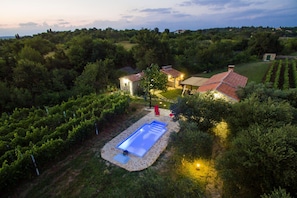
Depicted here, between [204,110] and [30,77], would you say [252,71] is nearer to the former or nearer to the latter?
[204,110]

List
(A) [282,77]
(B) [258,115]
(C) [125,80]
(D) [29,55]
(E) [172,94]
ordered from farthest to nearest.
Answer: (D) [29,55] < (A) [282,77] < (C) [125,80] < (E) [172,94] < (B) [258,115]

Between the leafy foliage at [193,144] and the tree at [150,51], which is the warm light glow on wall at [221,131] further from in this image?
the tree at [150,51]

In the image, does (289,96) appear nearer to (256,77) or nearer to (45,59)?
(256,77)

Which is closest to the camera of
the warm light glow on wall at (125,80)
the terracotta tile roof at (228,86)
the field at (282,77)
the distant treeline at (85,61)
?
the terracotta tile roof at (228,86)

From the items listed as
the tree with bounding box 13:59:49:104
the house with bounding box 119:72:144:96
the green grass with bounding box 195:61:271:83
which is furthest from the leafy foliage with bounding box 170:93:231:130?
the green grass with bounding box 195:61:271:83

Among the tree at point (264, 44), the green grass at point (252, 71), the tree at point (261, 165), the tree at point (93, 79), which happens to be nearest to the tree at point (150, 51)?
the tree at point (93, 79)

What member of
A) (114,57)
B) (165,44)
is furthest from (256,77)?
(114,57)

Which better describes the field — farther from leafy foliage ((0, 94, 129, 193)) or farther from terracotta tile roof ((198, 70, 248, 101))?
leafy foliage ((0, 94, 129, 193))

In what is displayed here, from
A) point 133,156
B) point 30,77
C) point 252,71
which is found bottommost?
point 133,156

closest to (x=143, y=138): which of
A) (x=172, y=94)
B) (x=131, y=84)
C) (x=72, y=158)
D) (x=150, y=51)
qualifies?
(x=72, y=158)
